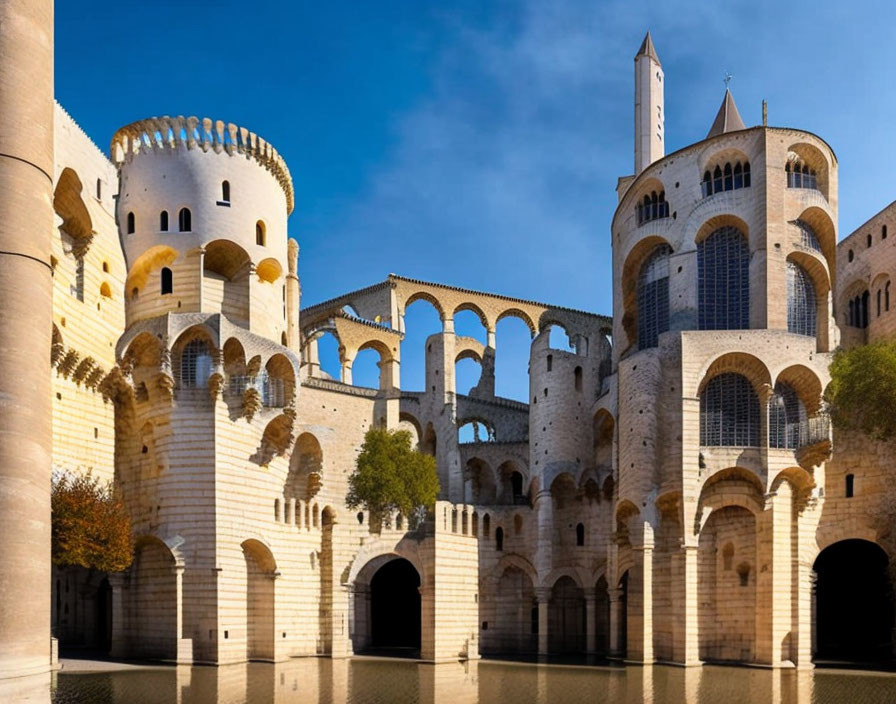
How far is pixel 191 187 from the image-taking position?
133 feet

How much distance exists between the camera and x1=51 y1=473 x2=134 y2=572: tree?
104 feet

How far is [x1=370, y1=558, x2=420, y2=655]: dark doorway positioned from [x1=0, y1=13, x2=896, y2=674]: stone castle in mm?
116

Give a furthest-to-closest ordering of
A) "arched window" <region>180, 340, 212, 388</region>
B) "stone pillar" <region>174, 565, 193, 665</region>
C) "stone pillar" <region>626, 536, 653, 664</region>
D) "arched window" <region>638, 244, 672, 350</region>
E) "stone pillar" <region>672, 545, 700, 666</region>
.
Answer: "arched window" <region>638, 244, 672, 350</region> < "stone pillar" <region>626, 536, 653, 664</region> < "stone pillar" <region>672, 545, 700, 666</region> < "arched window" <region>180, 340, 212, 388</region> < "stone pillar" <region>174, 565, 193, 665</region>

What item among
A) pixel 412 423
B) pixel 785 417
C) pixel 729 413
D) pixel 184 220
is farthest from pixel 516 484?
pixel 184 220

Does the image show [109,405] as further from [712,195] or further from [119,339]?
[712,195]

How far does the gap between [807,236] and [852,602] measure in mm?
16877

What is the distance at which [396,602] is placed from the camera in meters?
50.7

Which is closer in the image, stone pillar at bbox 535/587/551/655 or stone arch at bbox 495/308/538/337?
stone pillar at bbox 535/587/551/655

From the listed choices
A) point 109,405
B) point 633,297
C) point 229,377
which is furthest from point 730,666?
point 109,405

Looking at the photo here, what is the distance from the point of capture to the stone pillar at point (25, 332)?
1481cm

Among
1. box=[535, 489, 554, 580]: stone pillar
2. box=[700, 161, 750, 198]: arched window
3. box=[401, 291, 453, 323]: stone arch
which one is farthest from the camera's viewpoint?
box=[401, 291, 453, 323]: stone arch

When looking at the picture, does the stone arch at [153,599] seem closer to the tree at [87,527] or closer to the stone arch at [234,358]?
the tree at [87,527]

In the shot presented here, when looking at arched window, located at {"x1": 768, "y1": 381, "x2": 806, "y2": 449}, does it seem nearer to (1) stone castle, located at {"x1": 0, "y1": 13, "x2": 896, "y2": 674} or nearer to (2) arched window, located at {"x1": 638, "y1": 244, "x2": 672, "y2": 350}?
(1) stone castle, located at {"x1": 0, "y1": 13, "x2": 896, "y2": 674}

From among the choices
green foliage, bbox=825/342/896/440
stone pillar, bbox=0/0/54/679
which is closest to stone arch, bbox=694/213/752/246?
green foliage, bbox=825/342/896/440
